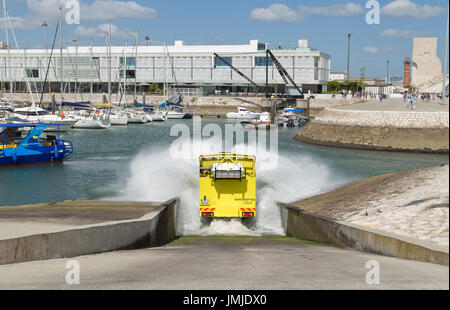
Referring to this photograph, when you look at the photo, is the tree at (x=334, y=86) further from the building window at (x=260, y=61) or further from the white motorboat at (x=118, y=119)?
the white motorboat at (x=118, y=119)

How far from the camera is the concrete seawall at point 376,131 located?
44.2 metres

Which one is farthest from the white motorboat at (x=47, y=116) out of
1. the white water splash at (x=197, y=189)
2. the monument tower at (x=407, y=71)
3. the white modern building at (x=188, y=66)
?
the monument tower at (x=407, y=71)

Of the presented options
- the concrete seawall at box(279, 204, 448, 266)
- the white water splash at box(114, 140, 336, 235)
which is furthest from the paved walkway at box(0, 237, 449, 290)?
the white water splash at box(114, 140, 336, 235)

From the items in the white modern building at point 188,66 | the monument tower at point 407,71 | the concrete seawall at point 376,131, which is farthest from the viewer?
the white modern building at point 188,66

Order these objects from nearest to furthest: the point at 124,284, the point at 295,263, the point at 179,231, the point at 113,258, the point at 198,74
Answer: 1. the point at 124,284
2. the point at 295,263
3. the point at 113,258
4. the point at 179,231
5. the point at 198,74

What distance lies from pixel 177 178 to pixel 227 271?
60.4 ft

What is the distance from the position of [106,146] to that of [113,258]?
154ft

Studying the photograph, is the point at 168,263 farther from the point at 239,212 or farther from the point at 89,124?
the point at 89,124

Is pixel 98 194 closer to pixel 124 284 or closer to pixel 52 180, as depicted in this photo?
pixel 52 180

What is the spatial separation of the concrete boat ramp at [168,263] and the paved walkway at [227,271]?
0.02 m

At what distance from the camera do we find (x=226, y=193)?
1895cm

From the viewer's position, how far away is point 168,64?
Result: 490 ft

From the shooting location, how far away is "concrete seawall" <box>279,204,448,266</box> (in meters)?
10.2
